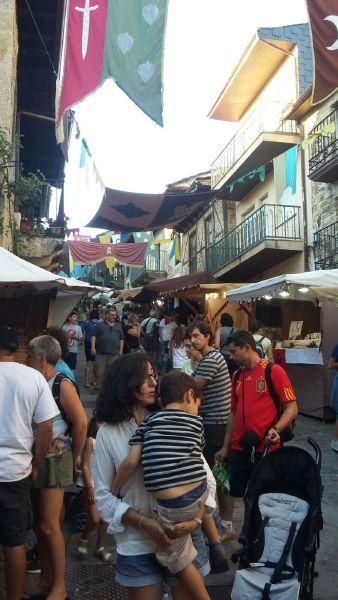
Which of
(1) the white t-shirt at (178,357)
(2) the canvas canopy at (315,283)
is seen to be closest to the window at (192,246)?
(1) the white t-shirt at (178,357)

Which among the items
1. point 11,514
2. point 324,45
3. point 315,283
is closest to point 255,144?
point 315,283

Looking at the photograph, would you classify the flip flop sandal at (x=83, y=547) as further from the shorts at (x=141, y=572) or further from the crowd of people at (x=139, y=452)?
the shorts at (x=141, y=572)

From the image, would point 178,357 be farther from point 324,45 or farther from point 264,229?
point 264,229

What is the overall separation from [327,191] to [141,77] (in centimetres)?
1001

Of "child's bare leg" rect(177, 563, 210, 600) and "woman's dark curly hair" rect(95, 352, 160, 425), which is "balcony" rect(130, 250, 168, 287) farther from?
"child's bare leg" rect(177, 563, 210, 600)

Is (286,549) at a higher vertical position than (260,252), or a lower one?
lower

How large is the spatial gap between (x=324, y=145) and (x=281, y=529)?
14.0m

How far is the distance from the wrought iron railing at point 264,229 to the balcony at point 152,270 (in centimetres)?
1319

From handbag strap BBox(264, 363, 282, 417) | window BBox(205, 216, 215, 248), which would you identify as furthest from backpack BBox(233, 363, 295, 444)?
window BBox(205, 216, 215, 248)

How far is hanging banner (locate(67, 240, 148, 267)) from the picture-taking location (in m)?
21.2

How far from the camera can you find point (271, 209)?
18359mm

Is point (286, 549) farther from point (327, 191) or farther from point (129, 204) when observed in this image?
point (327, 191)

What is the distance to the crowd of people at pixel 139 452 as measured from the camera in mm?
2234

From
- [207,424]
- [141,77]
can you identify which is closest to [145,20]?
[141,77]
